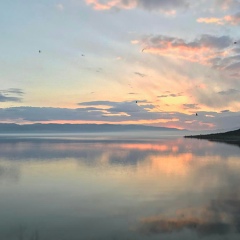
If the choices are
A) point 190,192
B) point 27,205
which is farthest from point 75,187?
point 190,192

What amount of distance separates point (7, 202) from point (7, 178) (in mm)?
10711

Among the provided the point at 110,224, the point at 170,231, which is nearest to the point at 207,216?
the point at 170,231

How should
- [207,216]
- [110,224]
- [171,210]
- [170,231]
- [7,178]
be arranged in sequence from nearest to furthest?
[170,231]
[110,224]
[207,216]
[171,210]
[7,178]

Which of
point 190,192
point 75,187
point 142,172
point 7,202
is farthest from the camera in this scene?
point 142,172

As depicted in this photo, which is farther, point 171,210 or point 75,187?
point 75,187

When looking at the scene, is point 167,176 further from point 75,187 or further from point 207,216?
point 207,216

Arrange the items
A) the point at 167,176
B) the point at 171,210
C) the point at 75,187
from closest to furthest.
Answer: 1. the point at 171,210
2. the point at 75,187
3. the point at 167,176

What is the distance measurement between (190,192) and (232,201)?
4228 millimetres

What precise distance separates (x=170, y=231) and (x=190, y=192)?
10.4m

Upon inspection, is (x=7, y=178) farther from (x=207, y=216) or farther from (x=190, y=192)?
(x=207, y=216)

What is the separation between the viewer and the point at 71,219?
18453 millimetres

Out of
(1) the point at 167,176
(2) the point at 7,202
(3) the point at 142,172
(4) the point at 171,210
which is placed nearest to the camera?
(4) the point at 171,210

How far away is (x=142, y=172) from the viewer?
3750 centimetres

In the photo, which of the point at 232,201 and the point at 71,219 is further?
the point at 232,201
